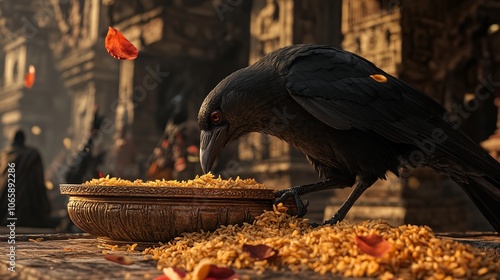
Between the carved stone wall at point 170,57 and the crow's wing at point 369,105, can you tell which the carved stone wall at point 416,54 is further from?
the carved stone wall at point 170,57

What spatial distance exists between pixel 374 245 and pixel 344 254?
0.30 ft

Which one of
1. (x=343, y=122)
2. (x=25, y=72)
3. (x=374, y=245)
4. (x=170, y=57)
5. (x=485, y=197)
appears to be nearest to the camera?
(x=374, y=245)

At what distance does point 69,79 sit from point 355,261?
12.5 meters

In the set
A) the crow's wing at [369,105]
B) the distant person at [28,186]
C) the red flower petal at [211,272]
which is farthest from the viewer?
the distant person at [28,186]

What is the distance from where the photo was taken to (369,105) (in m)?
2.29

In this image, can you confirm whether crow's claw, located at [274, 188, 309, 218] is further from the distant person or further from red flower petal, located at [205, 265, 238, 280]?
the distant person

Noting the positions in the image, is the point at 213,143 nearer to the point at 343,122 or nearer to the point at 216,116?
the point at 216,116

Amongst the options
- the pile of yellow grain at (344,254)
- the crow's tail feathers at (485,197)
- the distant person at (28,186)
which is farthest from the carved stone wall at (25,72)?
the pile of yellow grain at (344,254)

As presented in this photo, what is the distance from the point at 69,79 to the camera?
43.4 ft

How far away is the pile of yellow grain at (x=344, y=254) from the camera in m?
1.58

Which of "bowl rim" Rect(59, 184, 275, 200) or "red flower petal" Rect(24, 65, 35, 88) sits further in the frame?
"red flower petal" Rect(24, 65, 35, 88)

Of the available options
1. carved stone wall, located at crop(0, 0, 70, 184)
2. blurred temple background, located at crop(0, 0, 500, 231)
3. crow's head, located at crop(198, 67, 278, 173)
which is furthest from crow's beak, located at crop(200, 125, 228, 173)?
carved stone wall, located at crop(0, 0, 70, 184)

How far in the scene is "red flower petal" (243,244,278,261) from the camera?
1681mm

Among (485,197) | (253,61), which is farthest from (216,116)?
(253,61)
